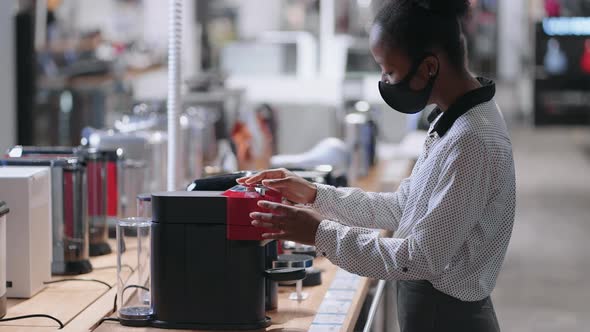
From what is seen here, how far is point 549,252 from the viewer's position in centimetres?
878

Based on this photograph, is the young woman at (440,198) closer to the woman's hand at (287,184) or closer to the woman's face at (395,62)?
the woman's face at (395,62)

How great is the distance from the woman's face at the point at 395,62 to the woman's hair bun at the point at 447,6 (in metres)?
0.10

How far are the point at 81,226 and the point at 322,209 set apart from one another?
2.66 feet

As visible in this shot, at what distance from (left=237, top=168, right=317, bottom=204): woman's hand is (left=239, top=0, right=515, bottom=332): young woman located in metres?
0.25

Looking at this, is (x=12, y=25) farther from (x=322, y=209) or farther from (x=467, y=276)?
(x=467, y=276)

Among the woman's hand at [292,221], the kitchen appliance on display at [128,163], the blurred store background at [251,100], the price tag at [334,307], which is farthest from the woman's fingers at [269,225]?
the kitchen appliance on display at [128,163]

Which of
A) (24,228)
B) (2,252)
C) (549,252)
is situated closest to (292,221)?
(2,252)

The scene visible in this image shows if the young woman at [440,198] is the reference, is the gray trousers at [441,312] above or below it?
below

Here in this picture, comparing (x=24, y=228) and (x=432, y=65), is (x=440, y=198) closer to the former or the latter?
(x=432, y=65)

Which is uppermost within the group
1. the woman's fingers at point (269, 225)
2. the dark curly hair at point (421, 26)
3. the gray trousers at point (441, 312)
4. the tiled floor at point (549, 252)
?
the dark curly hair at point (421, 26)

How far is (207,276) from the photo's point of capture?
224 cm

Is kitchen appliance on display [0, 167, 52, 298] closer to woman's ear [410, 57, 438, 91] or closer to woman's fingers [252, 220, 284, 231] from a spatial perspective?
woman's fingers [252, 220, 284, 231]

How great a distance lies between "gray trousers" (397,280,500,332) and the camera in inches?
88.9

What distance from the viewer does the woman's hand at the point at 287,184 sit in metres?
2.38
